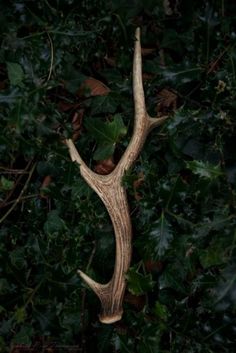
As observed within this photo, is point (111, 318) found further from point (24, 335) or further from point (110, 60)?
point (110, 60)

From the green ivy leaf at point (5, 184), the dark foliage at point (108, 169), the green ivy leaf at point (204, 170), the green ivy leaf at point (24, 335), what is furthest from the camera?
the green ivy leaf at point (5, 184)

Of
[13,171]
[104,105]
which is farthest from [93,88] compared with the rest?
[13,171]

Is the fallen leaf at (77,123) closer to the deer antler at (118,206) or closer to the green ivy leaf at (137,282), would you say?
the deer antler at (118,206)

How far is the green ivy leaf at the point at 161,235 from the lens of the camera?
182 cm

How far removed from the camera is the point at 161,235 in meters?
1.83

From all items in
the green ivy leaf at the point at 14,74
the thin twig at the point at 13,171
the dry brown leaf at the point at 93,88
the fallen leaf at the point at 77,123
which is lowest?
the thin twig at the point at 13,171

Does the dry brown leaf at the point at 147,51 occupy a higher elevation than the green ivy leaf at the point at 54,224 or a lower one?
higher

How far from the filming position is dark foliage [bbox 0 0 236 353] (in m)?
1.83

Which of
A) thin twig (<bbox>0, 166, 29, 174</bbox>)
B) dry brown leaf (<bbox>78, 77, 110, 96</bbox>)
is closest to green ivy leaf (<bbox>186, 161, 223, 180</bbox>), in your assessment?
dry brown leaf (<bbox>78, 77, 110, 96</bbox>)

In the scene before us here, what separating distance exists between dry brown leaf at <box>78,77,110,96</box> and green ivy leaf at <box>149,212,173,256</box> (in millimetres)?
579

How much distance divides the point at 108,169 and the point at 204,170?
442 millimetres

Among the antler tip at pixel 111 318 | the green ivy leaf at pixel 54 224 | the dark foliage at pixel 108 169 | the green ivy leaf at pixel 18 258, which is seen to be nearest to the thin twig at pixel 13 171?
the dark foliage at pixel 108 169

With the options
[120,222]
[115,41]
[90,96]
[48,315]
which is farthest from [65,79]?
[48,315]

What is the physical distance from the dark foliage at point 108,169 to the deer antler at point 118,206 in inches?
1.8
